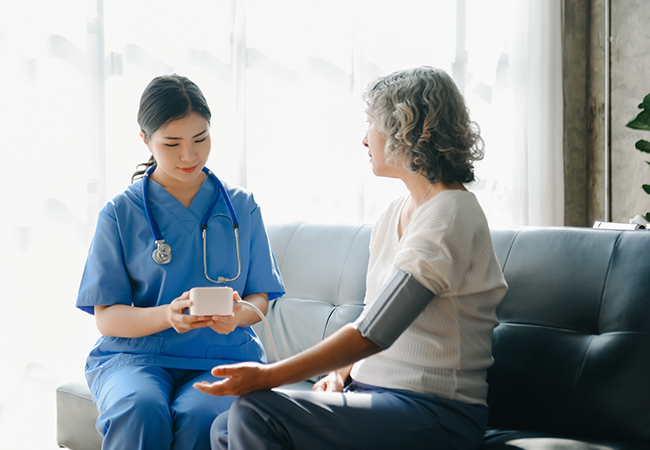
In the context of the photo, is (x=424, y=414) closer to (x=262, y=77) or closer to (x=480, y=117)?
(x=262, y=77)

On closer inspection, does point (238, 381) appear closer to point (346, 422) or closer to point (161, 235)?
point (346, 422)

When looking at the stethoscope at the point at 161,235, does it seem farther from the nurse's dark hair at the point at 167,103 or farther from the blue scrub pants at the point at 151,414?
the blue scrub pants at the point at 151,414

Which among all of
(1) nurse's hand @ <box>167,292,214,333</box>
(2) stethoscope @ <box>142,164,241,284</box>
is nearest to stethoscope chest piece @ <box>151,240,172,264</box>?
(2) stethoscope @ <box>142,164,241,284</box>

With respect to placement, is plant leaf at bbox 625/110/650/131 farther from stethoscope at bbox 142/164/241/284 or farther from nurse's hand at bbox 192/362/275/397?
nurse's hand at bbox 192/362/275/397

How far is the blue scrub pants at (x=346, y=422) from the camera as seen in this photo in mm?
1085

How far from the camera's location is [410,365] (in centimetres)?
127

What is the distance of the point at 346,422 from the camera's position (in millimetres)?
1127

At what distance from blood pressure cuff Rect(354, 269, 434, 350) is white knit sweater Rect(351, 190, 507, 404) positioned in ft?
0.11

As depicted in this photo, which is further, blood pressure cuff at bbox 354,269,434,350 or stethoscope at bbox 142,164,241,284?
stethoscope at bbox 142,164,241,284

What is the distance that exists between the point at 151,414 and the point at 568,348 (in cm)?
97

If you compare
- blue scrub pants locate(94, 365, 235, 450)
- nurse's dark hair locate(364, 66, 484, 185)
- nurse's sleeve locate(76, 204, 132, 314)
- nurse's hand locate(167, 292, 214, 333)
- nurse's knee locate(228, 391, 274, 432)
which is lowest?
blue scrub pants locate(94, 365, 235, 450)

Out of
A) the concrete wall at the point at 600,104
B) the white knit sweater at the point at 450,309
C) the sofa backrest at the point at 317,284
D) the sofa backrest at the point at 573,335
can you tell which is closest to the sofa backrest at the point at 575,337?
the sofa backrest at the point at 573,335

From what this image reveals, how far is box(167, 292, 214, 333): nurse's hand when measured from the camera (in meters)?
1.34

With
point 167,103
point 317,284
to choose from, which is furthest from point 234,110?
point 167,103
